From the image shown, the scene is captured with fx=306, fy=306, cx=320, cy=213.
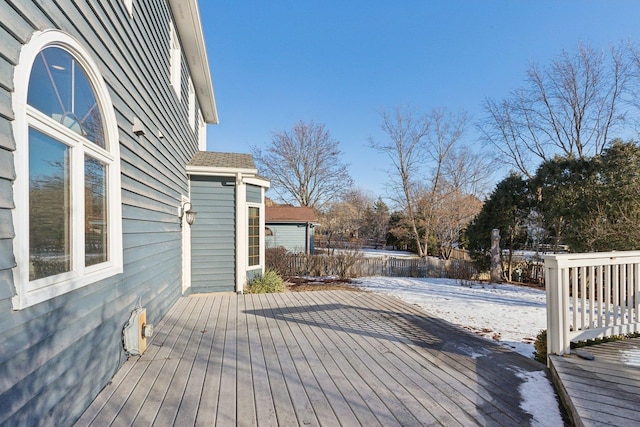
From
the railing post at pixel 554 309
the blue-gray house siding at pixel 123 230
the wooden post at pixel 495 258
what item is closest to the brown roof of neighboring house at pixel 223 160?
the blue-gray house siding at pixel 123 230

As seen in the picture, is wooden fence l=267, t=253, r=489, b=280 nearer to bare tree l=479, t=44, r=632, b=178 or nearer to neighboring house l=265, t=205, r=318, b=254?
neighboring house l=265, t=205, r=318, b=254

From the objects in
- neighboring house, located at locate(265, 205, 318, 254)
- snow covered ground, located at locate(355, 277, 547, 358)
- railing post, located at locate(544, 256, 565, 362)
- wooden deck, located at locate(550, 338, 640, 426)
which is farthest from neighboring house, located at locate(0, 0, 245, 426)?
neighboring house, located at locate(265, 205, 318, 254)

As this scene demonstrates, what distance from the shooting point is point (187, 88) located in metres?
6.77

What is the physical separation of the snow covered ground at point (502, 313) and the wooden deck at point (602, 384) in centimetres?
13

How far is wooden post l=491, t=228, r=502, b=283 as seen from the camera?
33.0 feet

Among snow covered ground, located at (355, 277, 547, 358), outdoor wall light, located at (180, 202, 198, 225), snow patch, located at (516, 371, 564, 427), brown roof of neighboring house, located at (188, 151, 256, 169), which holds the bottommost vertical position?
snow covered ground, located at (355, 277, 547, 358)

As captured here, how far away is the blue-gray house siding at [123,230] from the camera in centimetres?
141

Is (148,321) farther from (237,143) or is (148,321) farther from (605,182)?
(237,143)

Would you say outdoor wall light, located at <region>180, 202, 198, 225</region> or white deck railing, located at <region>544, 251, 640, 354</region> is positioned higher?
outdoor wall light, located at <region>180, 202, 198, 225</region>

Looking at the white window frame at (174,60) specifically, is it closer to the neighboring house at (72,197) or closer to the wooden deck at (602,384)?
the neighboring house at (72,197)

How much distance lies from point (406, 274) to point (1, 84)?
38.9 ft

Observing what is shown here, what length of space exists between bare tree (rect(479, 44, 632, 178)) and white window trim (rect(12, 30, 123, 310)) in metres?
14.5

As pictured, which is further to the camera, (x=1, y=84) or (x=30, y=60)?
(x=30, y=60)

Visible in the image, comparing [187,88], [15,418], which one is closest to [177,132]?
[187,88]
